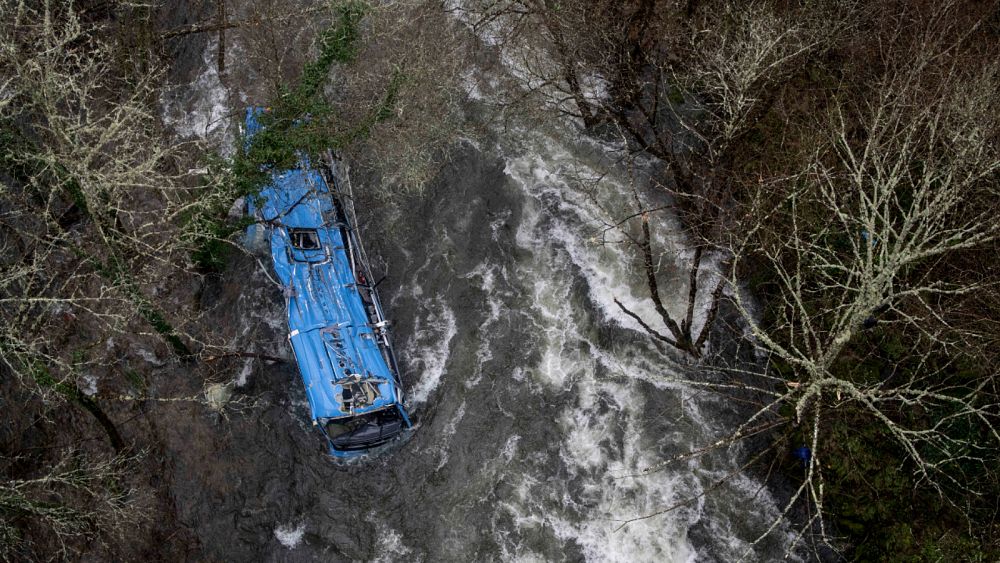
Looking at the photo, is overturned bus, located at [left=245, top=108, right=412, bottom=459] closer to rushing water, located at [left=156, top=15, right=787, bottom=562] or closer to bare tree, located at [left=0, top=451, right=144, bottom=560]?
rushing water, located at [left=156, top=15, right=787, bottom=562]

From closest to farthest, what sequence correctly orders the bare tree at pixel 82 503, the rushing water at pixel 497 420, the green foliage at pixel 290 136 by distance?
1. the bare tree at pixel 82 503
2. the rushing water at pixel 497 420
3. the green foliage at pixel 290 136

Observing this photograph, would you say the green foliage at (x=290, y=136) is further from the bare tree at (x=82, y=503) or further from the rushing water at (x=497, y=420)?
the bare tree at (x=82, y=503)

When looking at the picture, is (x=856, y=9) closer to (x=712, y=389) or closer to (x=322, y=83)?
(x=712, y=389)

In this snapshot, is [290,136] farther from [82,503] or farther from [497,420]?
[82,503]

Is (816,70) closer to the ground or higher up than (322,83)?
closer to the ground

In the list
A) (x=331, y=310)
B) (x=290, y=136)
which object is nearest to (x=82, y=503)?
(x=331, y=310)

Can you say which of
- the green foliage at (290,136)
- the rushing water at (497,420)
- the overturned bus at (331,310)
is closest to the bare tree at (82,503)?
the rushing water at (497,420)

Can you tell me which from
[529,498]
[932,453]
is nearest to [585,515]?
[529,498]

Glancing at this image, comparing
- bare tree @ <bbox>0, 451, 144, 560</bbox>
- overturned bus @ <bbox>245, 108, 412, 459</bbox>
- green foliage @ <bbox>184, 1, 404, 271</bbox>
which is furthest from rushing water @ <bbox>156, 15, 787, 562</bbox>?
green foliage @ <bbox>184, 1, 404, 271</bbox>
